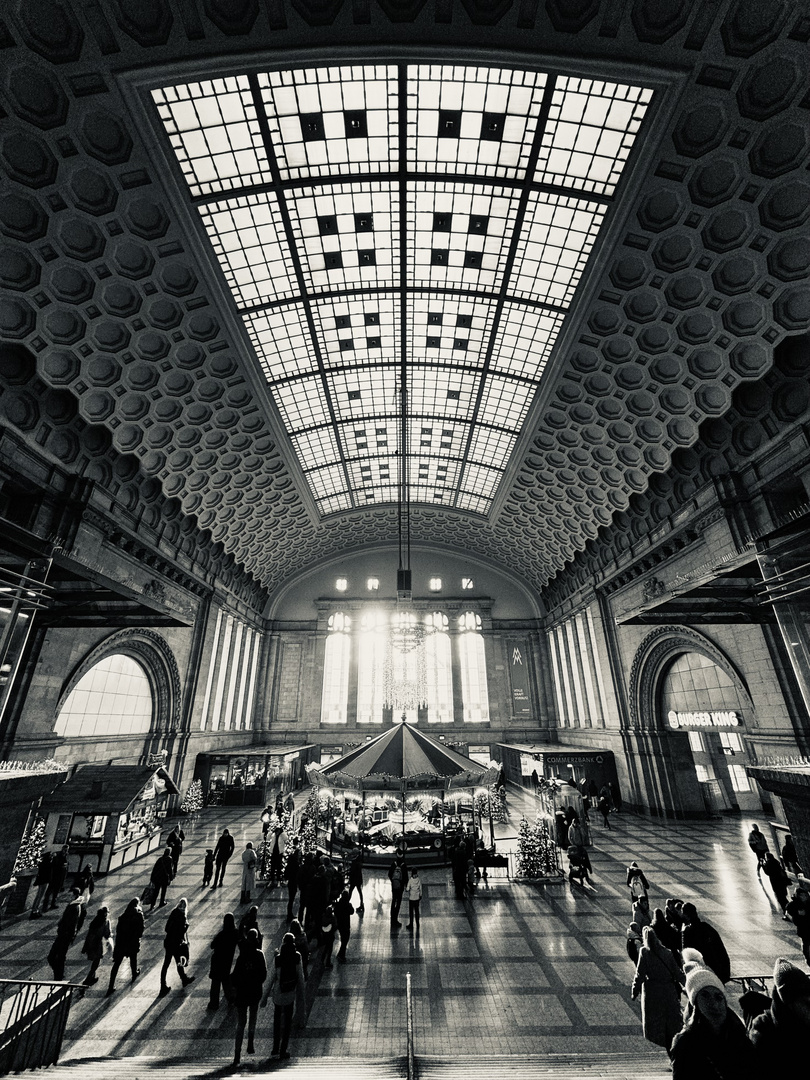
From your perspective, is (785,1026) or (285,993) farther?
(285,993)

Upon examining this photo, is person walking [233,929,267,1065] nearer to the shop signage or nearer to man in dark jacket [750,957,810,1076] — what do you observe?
man in dark jacket [750,957,810,1076]

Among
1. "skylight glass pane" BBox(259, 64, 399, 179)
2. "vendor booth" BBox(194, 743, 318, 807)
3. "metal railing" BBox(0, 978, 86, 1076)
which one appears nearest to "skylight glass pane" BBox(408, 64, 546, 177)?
"skylight glass pane" BBox(259, 64, 399, 179)

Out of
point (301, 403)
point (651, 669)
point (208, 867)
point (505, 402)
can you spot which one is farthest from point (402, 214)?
point (651, 669)

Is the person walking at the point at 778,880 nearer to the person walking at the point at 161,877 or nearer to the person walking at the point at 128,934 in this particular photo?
the person walking at the point at 128,934

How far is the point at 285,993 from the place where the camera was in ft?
18.5

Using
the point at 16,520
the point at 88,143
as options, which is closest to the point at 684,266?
the point at 88,143

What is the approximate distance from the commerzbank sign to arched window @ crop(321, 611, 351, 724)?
19211 millimetres

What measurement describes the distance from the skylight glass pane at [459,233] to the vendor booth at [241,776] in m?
21.6

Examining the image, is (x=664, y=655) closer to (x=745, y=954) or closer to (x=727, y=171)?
(x=745, y=954)

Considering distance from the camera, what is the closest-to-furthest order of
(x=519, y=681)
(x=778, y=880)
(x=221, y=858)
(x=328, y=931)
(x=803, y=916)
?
1. (x=803, y=916)
2. (x=328, y=931)
3. (x=778, y=880)
4. (x=221, y=858)
5. (x=519, y=681)

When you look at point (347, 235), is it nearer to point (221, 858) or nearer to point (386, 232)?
point (386, 232)

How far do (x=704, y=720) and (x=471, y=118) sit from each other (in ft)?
64.6

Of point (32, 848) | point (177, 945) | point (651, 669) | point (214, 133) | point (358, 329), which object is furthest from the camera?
point (651, 669)

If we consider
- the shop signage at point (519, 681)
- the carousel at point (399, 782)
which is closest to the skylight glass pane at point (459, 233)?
the carousel at point (399, 782)
